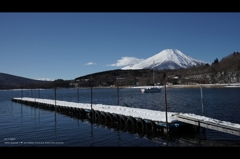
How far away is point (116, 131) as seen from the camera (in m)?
20.2

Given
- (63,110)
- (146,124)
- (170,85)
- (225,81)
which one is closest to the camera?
(146,124)

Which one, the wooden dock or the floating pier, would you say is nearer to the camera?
the wooden dock

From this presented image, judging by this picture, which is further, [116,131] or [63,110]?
[63,110]

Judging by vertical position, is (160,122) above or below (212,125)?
below

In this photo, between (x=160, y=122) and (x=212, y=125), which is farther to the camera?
(x=160, y=122)

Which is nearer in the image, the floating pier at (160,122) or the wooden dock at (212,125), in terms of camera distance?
the wooden dock at (212,125)
